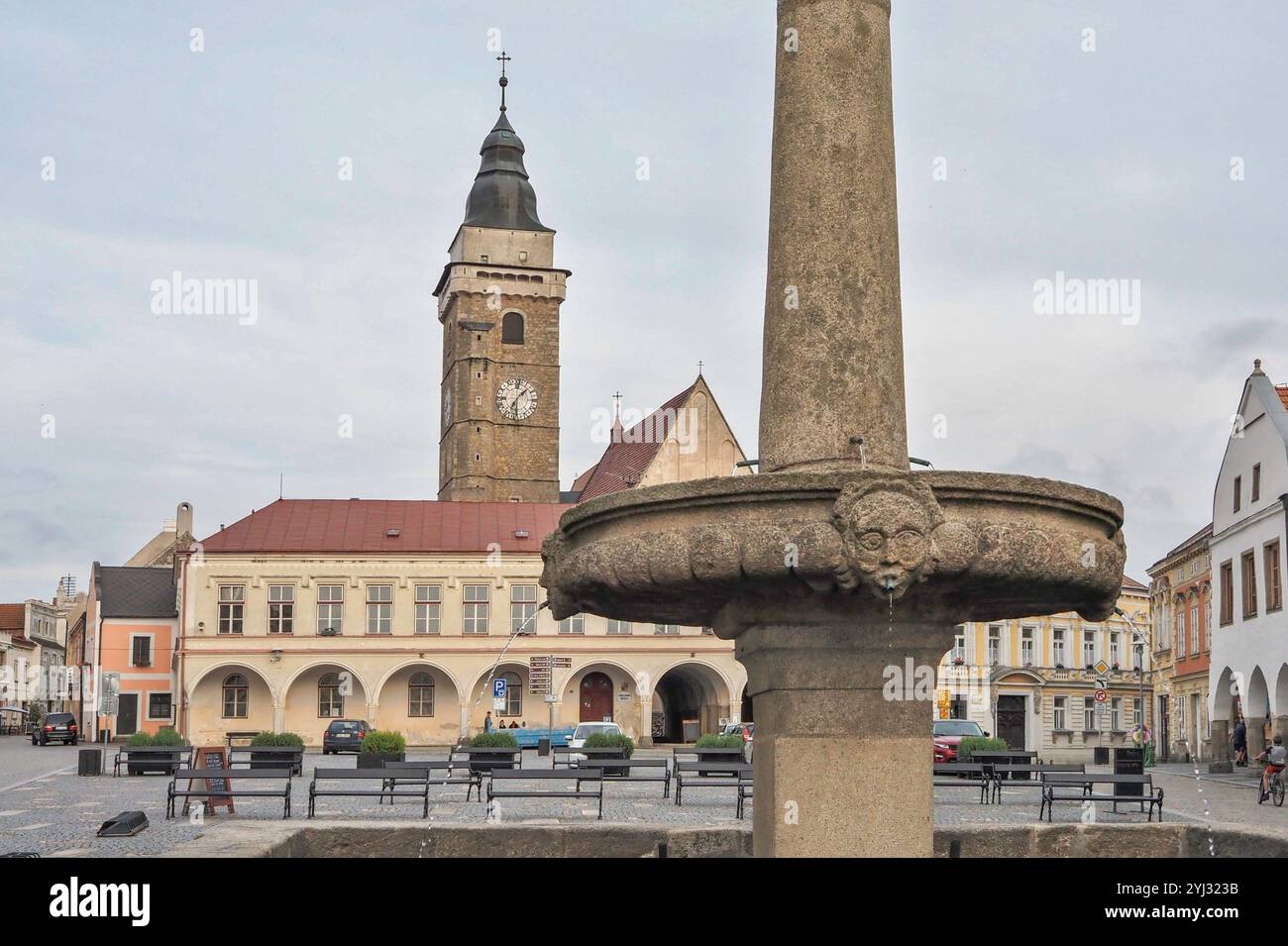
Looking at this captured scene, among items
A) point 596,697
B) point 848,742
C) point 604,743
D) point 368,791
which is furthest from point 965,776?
point 596,697

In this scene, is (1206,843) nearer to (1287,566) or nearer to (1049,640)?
(1287,566)

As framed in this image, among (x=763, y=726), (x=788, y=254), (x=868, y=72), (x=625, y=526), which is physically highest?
(x=868, y=72)

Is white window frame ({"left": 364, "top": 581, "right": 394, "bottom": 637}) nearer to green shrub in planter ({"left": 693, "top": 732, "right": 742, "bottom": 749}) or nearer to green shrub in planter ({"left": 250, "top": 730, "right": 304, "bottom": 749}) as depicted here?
green shrub in planter ({"left": 250, "top": 730, "right": 304, "bottom": 749})

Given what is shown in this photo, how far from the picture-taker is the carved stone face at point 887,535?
6.50 meters

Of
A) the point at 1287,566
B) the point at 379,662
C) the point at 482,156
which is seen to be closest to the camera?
the point at 1287,566

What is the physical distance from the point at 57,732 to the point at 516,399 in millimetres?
33083

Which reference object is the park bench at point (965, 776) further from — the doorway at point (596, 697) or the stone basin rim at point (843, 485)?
the doorway at point (596, 697)

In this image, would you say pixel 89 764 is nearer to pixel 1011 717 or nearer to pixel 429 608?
pixel 429 608

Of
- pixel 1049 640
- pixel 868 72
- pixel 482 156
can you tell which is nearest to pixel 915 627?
pixel 868 72

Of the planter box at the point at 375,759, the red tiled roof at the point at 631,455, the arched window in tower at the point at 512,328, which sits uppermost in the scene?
the arched window in tower at the point at 512,328

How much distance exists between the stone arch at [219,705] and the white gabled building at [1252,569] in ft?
102

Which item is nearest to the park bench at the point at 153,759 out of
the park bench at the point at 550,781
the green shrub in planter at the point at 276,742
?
the green shrub in planter at the point at 276,742

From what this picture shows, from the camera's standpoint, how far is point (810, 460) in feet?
25.2
